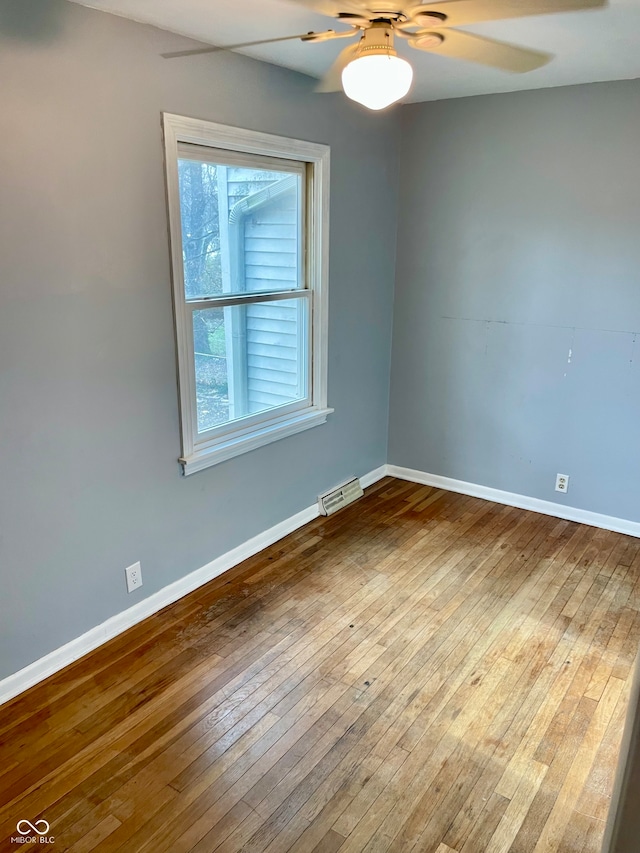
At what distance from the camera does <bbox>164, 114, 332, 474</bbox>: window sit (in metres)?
2.74

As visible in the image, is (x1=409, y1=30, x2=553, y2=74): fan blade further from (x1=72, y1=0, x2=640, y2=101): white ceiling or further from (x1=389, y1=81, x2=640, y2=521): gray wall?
(x1=389, y1=81, x2=640, y2=521): gray wall

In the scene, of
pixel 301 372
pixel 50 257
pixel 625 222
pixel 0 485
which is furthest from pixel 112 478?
pixel 625 222

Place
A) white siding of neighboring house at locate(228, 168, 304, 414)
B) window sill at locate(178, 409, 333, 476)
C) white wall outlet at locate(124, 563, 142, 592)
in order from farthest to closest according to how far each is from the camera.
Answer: white siding of neighboring house at locate(228, 168, 304, 414) < window sill at locate(178, 409, 333, 476) < white wall outlet at locate(124, 563, 142, 592)

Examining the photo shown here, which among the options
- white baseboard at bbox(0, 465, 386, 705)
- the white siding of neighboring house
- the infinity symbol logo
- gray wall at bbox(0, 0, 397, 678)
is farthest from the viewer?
the white siding of neighboring house

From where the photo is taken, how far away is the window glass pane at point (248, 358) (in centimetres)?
299

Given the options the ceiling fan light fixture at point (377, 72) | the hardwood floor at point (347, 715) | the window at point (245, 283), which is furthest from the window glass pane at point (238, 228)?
the hardwood floor at point (347, 715)

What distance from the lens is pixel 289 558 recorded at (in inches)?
132

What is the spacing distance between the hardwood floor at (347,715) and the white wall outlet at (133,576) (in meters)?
0.21

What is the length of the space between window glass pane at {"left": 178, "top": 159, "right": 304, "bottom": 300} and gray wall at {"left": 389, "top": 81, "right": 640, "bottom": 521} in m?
1.11

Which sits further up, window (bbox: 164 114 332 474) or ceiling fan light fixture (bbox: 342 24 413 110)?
ceiling fan light fixture (bbox: 342 24 413 110)

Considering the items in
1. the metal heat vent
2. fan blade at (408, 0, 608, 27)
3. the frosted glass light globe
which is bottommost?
the metal heat vent

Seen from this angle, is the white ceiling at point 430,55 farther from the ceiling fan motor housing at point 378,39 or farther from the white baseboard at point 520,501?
the white baseboard at point 520,501

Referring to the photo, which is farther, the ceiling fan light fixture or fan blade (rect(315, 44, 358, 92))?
fan blade (rect(315, 44, 358, 92))

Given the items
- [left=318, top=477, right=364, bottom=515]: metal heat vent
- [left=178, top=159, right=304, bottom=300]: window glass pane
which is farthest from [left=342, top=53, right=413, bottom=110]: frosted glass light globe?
[left=318, top=477, right=364, bottom=515]: metal heat vent
